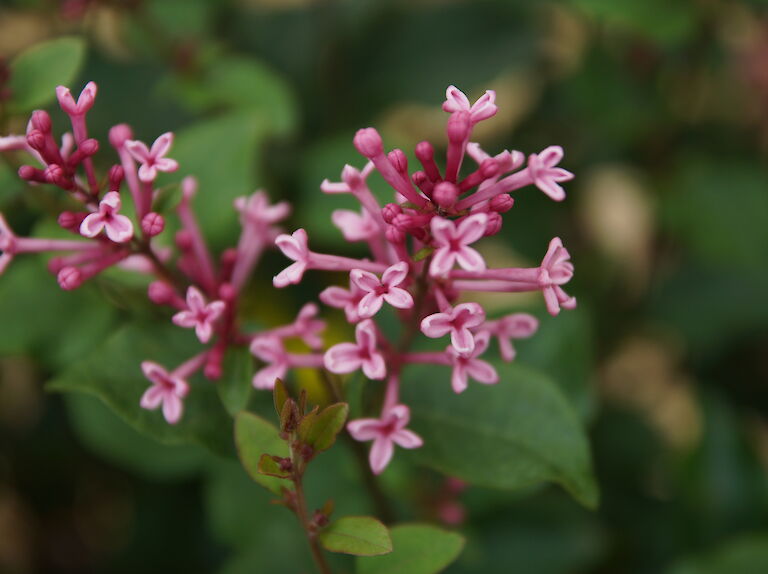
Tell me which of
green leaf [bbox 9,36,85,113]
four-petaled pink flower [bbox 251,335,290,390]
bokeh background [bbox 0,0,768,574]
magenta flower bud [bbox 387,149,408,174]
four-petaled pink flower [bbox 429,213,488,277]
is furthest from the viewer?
bokeh background [bbox 0,0,768,574]

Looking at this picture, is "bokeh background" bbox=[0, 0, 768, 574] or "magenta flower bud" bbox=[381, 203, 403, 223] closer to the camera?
"magenta flower bud" bbox=[381, 203, 403, 223]

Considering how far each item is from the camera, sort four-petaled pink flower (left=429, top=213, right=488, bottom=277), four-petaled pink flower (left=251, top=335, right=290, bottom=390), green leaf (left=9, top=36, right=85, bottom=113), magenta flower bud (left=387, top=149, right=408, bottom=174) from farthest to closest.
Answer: green leaf (left=9, top=36, right=85, bottom=113)
four-petaled pink flower (left=251, top=335, right=290, bottom=390)
magenta flower bud (left=387, top=149, right=408, bottom=174)
four-petaled pink flower (left=429, top=213, right=488, bottom=277)

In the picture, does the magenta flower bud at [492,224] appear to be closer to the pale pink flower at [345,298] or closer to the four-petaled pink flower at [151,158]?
the pale pink flower at [345,298]

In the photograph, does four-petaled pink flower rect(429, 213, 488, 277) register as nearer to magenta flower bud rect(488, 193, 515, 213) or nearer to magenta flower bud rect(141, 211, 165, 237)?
magenta flower bud rect(488, 193, 515, 213)

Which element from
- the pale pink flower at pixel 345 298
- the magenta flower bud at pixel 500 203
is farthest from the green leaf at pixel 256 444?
the magenta flower bud at pixel 500 203

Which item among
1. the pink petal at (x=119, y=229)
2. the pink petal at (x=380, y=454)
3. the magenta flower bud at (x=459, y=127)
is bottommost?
the pink petal at (x=380, y=454)

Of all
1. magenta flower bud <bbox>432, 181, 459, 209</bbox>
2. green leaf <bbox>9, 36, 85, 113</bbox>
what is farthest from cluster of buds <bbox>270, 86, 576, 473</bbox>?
green leaf <bbox>9, 36, 85, 113</bbox>
